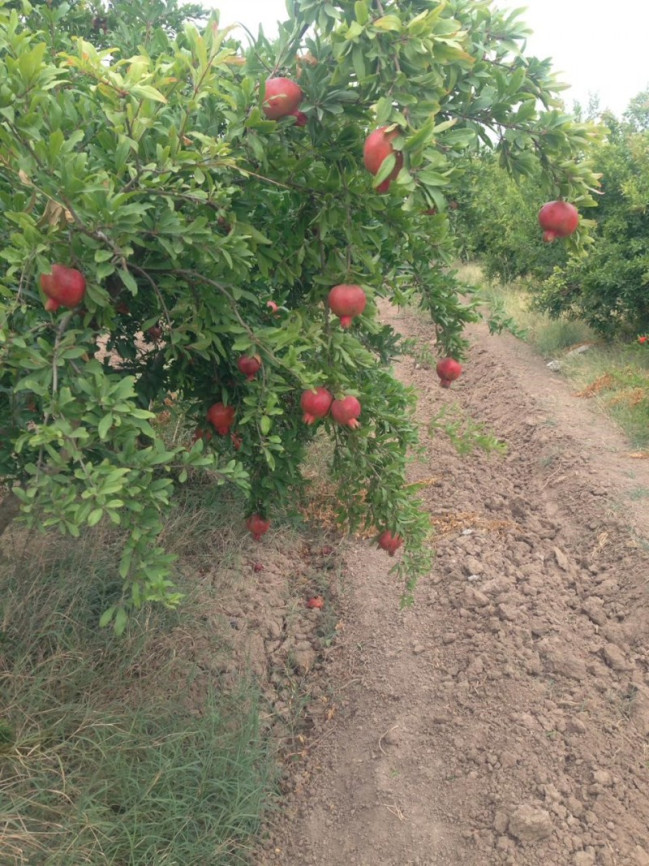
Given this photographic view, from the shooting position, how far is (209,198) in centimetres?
163

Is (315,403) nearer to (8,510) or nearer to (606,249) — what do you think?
(8,510)

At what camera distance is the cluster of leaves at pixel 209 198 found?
144 cm

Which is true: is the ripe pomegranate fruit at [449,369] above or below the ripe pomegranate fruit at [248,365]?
above

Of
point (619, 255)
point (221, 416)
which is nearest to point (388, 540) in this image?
point (221, 416)

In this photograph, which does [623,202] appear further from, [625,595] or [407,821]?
[407,821]

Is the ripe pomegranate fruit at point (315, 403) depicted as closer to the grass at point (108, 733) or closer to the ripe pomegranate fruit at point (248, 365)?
the ripe pomegranate fruit at point (248, 365)

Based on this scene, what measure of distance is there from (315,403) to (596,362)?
5860 millimetres

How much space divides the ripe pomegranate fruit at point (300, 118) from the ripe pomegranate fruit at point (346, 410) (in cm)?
72

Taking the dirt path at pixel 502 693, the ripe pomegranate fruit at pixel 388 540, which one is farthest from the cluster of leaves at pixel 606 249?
the ripe pomegranate fruit at pixel 388 540

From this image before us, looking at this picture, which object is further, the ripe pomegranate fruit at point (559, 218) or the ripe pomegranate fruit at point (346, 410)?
the ripe pomegranate fruit at point (346, 410)

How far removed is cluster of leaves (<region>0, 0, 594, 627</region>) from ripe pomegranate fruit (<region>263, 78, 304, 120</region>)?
2 centimetres

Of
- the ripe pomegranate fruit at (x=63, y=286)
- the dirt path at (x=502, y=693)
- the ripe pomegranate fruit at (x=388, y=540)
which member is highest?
the ripe pomegranate fruit at (x=63, y=286)

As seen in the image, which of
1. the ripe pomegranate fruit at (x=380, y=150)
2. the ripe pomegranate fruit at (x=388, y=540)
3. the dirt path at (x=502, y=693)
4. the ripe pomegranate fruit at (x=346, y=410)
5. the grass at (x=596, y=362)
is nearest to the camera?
the ripe pomegranate fruit at (x=380, y=150)

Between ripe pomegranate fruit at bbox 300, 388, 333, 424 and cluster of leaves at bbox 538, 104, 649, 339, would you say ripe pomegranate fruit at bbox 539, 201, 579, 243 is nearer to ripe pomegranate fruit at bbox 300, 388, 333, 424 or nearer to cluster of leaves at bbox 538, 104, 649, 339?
ripe pomegranate fruit at bbox 300, 388, 333, 424
